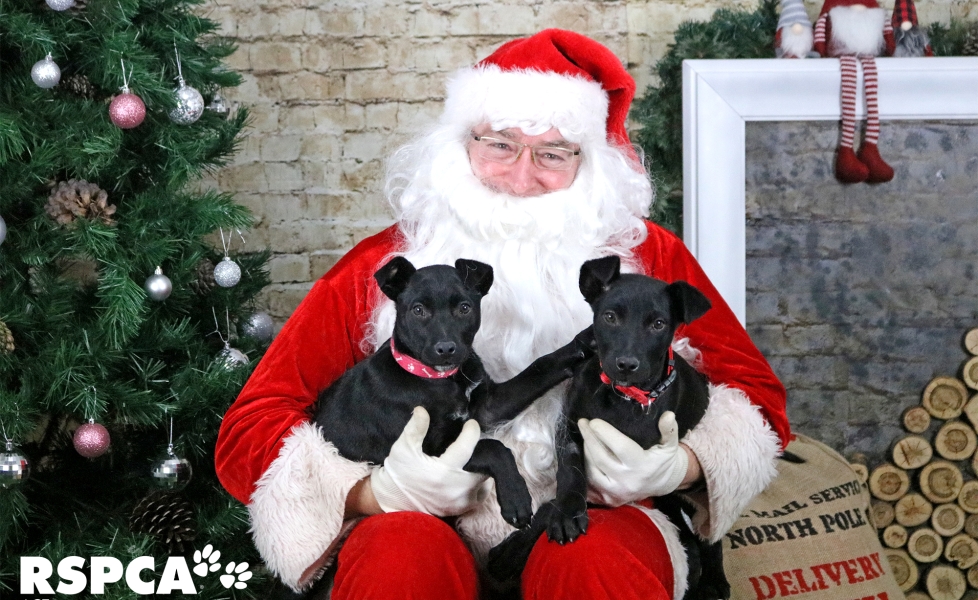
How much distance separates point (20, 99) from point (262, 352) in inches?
35.3

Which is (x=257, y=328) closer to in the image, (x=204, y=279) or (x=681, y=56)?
(x=204, y=279)

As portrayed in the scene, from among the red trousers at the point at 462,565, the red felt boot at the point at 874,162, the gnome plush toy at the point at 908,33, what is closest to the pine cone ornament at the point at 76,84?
the red trousers at the point at 462,565

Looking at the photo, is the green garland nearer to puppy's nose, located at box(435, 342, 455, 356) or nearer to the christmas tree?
the christmas tree

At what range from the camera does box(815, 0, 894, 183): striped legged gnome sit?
3014 mm

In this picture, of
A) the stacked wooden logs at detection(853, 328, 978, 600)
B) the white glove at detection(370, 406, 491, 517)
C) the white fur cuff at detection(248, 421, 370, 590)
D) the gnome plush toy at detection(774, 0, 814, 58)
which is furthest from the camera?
the stacked wooden logs at detection(853, 328, 978, 600)

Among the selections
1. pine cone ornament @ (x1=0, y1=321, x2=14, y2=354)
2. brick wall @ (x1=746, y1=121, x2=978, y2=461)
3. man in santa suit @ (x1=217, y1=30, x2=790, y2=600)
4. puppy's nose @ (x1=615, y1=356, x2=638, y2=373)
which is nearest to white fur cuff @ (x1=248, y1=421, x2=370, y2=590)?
man in santa suit @ (x1=217, y1=30, x2=790, y2=600)

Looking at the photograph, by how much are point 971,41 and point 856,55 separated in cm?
40

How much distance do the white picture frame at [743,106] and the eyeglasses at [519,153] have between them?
104 cm

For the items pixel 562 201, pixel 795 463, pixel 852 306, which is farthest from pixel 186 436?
pixel 852 306

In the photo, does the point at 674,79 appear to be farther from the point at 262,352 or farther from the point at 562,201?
the point at 262,352

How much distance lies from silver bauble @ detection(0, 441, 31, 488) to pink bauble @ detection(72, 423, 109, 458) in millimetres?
129

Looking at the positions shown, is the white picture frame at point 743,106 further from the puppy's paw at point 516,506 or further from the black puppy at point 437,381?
the puppy's paw at point 516,506

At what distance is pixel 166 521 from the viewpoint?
8.09 feet

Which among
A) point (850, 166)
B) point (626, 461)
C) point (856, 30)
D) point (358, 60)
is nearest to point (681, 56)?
point (856, 30)
